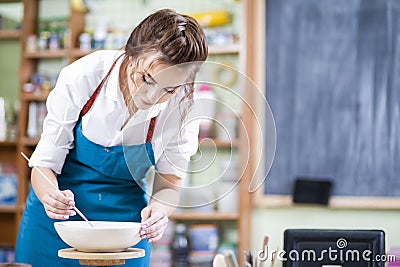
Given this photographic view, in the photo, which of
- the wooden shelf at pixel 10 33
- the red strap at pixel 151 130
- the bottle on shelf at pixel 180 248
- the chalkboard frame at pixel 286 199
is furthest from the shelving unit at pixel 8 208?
the red strap at pixel 151 130

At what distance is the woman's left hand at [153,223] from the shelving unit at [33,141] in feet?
6.46

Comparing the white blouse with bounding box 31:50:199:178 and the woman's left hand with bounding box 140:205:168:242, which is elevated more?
the white blouse with bounding box 31:50:199:178

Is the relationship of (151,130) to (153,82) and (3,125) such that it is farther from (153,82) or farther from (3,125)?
(3,125)

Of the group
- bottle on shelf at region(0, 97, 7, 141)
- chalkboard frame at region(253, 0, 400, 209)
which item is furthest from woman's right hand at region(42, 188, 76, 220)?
bottle on shelf at region(0, 97, 7, 141)

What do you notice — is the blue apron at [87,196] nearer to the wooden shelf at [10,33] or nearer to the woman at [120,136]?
the woman at [120,136]

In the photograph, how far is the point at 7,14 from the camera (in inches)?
174

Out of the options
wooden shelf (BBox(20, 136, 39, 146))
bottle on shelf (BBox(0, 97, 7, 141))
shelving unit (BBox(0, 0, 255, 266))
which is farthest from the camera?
bottle on shelf (BBox(0, 97, 7, 141))

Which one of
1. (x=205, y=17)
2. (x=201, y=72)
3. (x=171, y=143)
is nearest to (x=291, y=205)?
(x=205, y=17)

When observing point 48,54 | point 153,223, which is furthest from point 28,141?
point 153,223

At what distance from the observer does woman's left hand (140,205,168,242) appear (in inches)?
64.6

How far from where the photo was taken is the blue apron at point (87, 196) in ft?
6.44

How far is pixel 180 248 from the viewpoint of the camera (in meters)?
3.78

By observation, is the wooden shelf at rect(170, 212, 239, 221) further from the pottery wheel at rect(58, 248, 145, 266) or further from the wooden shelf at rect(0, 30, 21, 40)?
the pottery wheel at rect(58, 248, 145, 266)

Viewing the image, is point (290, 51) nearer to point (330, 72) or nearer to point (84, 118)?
point (330, 72)
